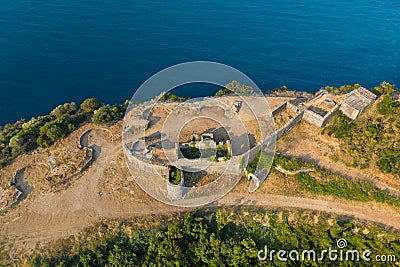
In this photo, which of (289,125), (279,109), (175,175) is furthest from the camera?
(279,109)

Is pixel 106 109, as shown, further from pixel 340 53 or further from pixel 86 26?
pixel 340 53

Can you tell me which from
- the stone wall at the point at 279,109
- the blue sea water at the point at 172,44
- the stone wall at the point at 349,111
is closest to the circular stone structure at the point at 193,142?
the stone wall at the point at 279,109

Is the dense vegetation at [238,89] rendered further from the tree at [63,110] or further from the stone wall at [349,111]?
the tree at [63,110]

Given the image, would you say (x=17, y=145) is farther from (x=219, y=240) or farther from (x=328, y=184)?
(x=328, y=184)

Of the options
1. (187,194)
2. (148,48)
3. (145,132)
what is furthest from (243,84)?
(148,48)

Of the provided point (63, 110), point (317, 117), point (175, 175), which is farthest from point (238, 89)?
point (63, 110)

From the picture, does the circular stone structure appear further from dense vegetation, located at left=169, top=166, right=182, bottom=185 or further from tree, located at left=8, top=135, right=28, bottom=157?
tree, located at left=8, top=135, right=28, bottom=157

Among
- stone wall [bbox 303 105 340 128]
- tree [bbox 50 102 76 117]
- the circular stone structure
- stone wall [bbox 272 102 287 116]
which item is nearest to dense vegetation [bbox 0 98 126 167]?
tree [bbox 50 102 76 117]
